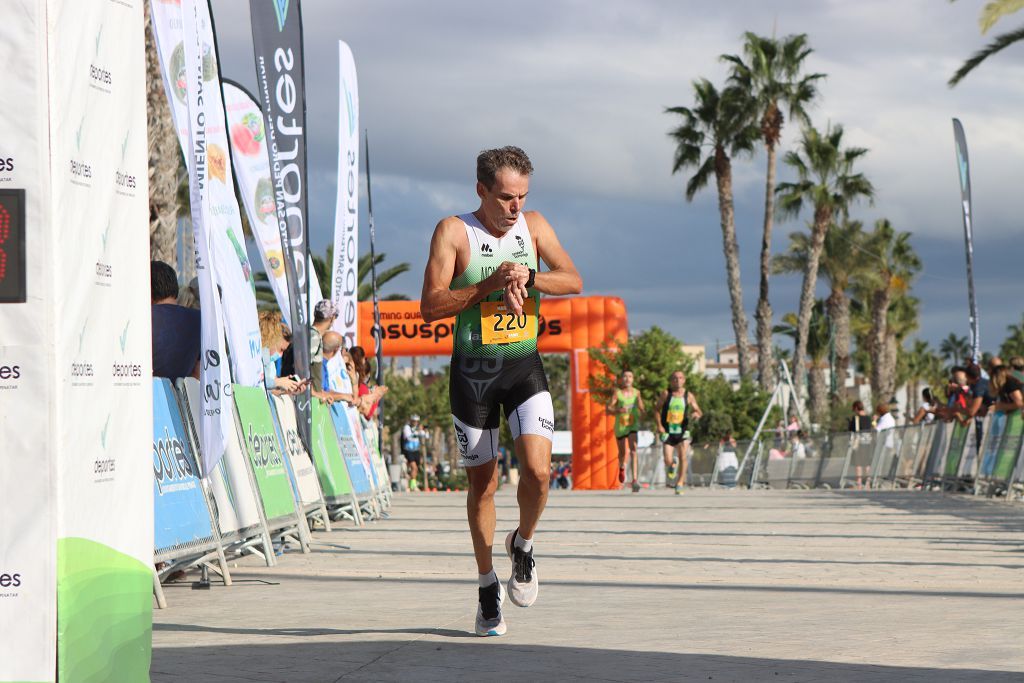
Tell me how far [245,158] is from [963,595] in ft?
28.4

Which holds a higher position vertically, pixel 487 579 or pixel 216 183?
pixel 216 183

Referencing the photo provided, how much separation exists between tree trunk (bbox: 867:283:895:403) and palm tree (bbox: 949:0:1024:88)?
132ft

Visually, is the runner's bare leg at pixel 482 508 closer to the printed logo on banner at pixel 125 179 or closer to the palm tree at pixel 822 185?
the printed logo on banner at pixel 125 179

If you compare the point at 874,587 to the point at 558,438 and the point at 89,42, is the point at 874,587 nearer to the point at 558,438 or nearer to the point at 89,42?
the point at 89,42

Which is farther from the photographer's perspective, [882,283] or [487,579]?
[882,283]

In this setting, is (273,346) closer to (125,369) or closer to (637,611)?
(637,611)

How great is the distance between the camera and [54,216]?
388cm

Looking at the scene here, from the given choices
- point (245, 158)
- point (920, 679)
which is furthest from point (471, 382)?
point (245, 158)

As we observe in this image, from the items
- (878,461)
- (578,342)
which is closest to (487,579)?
(878,461)

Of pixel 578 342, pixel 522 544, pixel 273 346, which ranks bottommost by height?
pixel 522 544

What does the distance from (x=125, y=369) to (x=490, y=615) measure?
7.42ft

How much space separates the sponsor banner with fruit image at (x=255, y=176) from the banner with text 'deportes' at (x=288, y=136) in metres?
1.24

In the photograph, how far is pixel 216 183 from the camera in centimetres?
969

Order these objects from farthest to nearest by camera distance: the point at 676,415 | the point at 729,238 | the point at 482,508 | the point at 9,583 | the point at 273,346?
the point at 729,238 → the point at 676,415 → the point at 273,346 → the point at 482,508 → the point at 9,583
